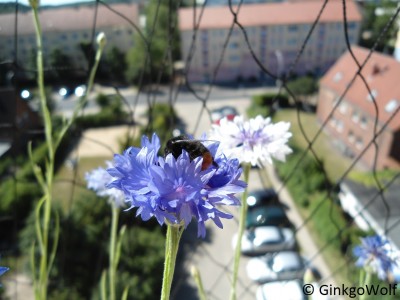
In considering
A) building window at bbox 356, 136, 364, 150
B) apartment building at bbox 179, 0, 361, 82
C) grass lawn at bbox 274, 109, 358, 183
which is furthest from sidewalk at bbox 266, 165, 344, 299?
apartment building at bbox 179, 0, 361, 82

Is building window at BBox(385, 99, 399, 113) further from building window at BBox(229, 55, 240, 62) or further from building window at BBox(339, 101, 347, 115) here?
building window at BBox(229, 55, 240, 62)

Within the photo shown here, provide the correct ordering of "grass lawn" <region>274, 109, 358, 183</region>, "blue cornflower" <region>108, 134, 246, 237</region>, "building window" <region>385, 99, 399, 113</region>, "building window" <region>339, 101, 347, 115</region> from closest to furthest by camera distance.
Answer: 1. "blue cornflower" <region>108, 134, 246, 237</region>
2. "building window" <region>385, 99, 399, 113</region>
3. "grass lawn" <region>274, 109, 358, 183</region>
4. "building window" <region>339, 101, 347, 115</region>

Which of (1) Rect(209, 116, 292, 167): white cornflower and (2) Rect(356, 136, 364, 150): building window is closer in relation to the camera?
(1) Rect(209, 116, 292, 167): white cornflower

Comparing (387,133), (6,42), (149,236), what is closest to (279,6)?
(387,133)

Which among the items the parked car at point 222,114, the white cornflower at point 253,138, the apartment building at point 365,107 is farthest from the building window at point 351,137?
the white cornflower at point 253,138

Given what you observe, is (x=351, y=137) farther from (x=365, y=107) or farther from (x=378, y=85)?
(x=378, y=85)

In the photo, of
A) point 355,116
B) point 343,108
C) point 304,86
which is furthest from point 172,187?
point 304,86
